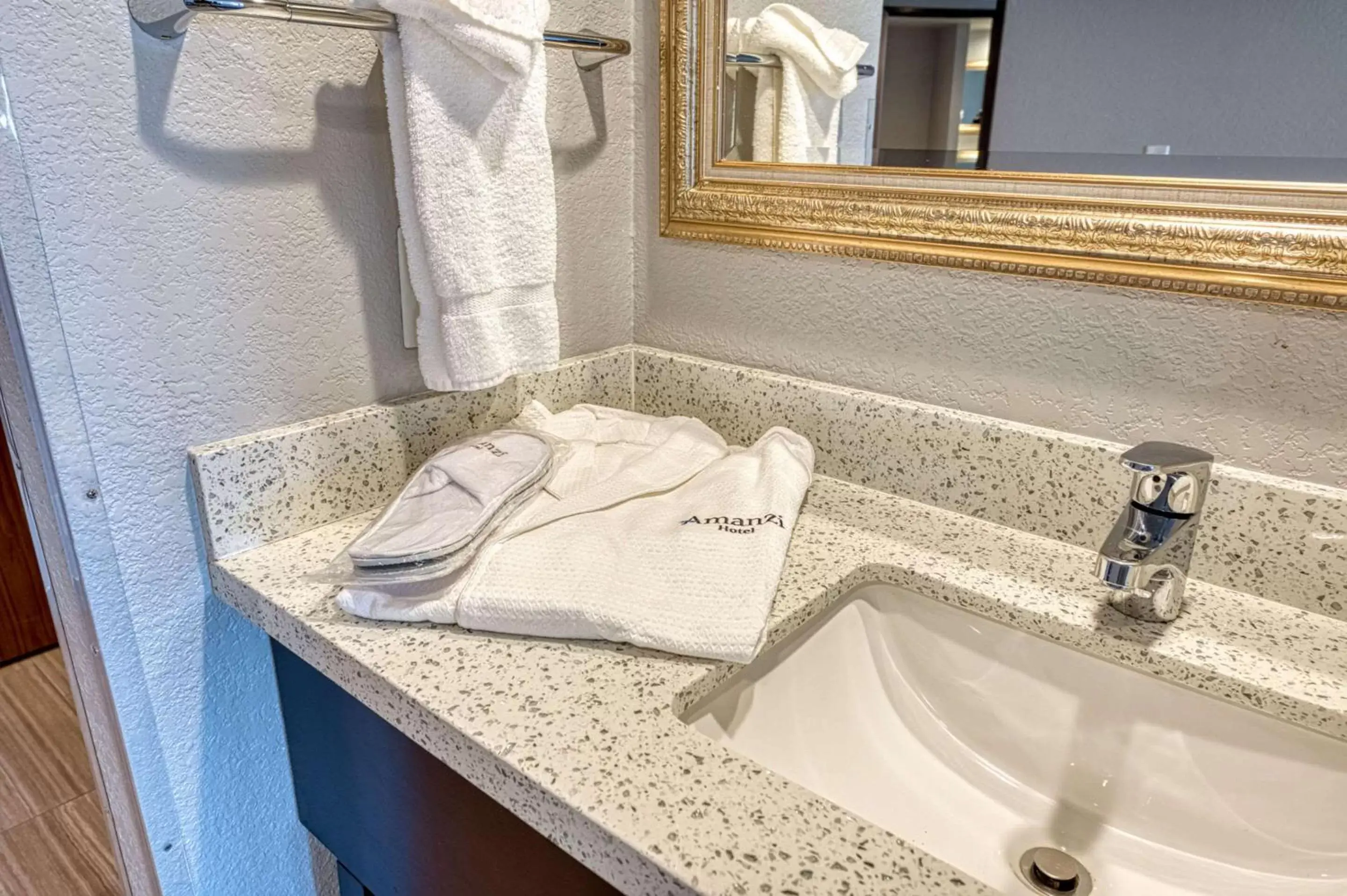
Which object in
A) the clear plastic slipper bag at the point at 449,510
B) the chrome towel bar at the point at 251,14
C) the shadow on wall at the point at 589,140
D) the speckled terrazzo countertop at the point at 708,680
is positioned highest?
the chrome towel bar at the point at 251,14

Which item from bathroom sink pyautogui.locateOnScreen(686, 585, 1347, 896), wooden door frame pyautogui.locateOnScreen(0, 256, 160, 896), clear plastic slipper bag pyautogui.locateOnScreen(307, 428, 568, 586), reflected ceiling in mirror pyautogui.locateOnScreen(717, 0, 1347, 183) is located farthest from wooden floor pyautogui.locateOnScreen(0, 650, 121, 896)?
reflected ceiling in mirror pyautogui.locateOnScreen(717, 0, 1347, 183)

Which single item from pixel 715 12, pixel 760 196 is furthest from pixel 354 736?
pixel 715 12

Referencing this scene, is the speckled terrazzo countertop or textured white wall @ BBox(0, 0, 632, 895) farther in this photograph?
textured white wall @ BBox(0, 0, 632, 895)

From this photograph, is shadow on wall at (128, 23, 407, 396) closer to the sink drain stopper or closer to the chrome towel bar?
the chrome towel bar

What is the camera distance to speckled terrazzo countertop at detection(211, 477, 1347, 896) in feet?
1.47

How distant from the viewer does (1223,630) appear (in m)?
0.65

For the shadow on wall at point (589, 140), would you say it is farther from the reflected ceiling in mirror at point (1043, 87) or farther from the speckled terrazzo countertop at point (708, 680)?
the speckled terrazzo countertop at point (708, 680)

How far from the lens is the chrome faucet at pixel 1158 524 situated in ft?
1.98

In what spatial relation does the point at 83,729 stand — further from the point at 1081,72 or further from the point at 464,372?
the point at 1081,72

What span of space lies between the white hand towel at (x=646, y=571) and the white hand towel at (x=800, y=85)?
36cm

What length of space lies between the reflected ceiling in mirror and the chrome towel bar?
395mm

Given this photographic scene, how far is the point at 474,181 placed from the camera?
0.74 metres

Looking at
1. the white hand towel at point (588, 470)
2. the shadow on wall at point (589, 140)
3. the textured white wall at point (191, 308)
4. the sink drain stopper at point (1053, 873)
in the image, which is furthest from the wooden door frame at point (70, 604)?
the sink drain stopper at point (1053, 873)

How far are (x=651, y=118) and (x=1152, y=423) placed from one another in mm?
630
